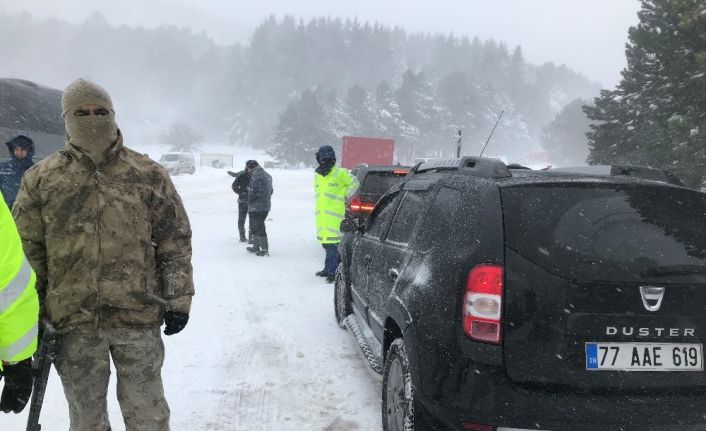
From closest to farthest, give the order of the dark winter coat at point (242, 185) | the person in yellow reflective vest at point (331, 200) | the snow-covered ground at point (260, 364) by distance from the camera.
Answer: the snow-covered ground at point (260, 364), the person in yellow reflective vest at point (331, 200), the dark winter coat at point (242, 185)

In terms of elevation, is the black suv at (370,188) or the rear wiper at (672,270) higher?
the rear wiper at (672,270)

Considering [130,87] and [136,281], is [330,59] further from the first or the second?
[136,281]

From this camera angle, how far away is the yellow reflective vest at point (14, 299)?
1769mm

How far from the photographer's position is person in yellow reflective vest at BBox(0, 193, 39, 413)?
177cm

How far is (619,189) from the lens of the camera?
105 inches

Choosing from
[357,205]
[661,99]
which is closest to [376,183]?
[357,205]

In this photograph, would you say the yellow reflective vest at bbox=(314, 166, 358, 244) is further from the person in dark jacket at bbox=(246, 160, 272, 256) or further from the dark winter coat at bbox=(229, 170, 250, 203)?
the dark winter coat at bbox=(229, 170, 250, 203)

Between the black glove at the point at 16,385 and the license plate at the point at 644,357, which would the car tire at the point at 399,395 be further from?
the black glove at the point at 16,385

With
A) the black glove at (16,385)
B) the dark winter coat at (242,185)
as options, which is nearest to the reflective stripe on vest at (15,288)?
the black glove at (16,385)

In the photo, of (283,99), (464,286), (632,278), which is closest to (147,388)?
(464,286)

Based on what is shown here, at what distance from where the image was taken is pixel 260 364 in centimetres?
473

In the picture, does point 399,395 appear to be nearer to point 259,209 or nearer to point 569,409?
point 569,409

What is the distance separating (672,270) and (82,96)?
2867 mm

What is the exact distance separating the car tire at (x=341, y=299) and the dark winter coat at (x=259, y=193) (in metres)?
4.49
